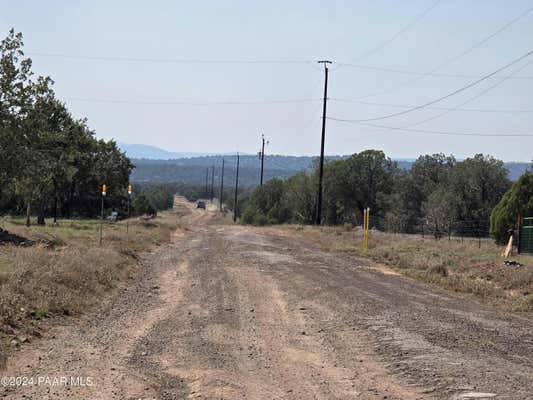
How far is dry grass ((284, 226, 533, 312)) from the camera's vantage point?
16406 mm

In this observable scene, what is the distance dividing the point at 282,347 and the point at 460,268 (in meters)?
12.6

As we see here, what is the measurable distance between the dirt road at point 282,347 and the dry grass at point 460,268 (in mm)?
1022

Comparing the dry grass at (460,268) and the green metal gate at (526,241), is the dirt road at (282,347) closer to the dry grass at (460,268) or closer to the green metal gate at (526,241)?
the dry grass at (460,268)

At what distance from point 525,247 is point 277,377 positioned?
2095 centimetres

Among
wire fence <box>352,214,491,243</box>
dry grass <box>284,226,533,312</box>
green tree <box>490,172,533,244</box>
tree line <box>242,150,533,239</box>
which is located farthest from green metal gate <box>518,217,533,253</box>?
tree line <box>242,150,533,239</box>

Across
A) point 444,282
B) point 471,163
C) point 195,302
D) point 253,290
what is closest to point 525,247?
point 444,282

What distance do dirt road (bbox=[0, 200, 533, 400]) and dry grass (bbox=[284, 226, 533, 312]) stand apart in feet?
3.35

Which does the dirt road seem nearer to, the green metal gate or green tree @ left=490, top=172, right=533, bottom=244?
the green metal gate

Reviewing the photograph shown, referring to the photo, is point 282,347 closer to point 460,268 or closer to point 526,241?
point 460,268

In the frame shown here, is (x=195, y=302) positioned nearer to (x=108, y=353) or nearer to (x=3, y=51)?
(x=108, y=353)

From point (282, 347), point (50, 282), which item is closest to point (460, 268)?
point (282, 347)

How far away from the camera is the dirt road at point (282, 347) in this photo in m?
7.44

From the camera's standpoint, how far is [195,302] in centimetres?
1391

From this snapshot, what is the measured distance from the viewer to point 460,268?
20.8m
